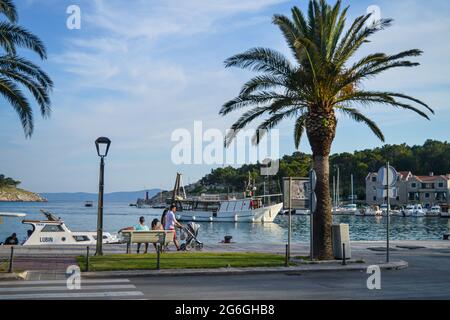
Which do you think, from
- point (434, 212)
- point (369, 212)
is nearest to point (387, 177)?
point (434, 212)

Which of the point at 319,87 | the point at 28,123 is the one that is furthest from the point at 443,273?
the point at 28,123

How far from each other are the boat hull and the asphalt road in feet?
277

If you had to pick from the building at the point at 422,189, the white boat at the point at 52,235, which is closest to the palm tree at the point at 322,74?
the white boat at the point at 52,235

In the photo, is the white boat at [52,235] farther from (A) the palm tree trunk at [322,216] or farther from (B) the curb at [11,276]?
(B) the curb at [11,276]

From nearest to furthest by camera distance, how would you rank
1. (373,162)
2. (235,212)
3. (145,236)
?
(145,236) < (235,212) < (373,162)

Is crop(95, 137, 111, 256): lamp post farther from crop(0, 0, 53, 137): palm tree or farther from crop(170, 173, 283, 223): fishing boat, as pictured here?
crop(170, 173, 283, 223): fishing boat

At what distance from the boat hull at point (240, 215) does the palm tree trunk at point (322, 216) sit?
81977 mm

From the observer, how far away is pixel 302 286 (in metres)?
14.0

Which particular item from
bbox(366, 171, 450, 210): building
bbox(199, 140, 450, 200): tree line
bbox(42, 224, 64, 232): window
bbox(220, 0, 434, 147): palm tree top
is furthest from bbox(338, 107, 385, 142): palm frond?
bbox(199, 140, 450, 200): tree line

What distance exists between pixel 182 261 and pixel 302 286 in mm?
5254

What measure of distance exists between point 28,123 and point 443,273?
13.7 meters

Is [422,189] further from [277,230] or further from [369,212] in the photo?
[277,230]

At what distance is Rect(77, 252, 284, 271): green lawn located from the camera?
16.6m
